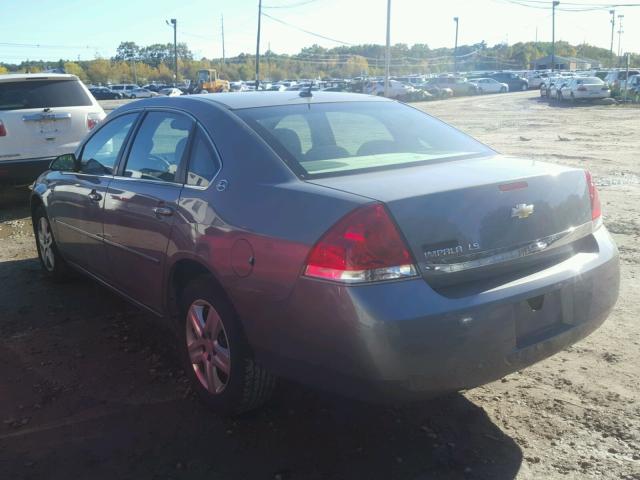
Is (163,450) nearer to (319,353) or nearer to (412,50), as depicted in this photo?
(319,353)

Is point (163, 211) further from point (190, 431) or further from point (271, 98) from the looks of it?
point (190, 431)

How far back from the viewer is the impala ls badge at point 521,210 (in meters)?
2.98

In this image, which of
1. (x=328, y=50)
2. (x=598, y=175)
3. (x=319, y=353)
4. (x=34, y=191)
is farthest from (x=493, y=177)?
(x=328, y=50)

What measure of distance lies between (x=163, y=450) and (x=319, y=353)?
1.00m

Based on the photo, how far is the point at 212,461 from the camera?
122 inches

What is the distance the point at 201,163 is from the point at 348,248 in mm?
1258

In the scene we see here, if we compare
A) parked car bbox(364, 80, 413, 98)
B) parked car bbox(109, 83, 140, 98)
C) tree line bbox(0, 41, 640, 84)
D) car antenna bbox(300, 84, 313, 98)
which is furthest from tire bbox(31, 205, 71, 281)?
tree line bbox(0, 41, 640, 84)

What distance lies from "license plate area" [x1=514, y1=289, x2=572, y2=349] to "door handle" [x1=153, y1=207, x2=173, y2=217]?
74.6 inches

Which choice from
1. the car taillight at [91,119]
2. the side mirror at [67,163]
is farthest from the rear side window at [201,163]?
the car taillight at [91,119]

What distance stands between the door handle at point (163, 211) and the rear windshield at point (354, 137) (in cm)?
65

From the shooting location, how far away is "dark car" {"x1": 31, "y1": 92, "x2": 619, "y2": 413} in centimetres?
270

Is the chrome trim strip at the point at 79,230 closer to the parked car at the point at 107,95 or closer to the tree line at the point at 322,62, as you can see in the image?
the parked car at the point at 107,95

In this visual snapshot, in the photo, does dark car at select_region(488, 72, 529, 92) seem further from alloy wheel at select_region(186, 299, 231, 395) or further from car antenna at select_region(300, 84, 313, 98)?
alloy wheel at select_region(186, 299, 231, 395)

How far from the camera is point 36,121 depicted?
30.1 ft
